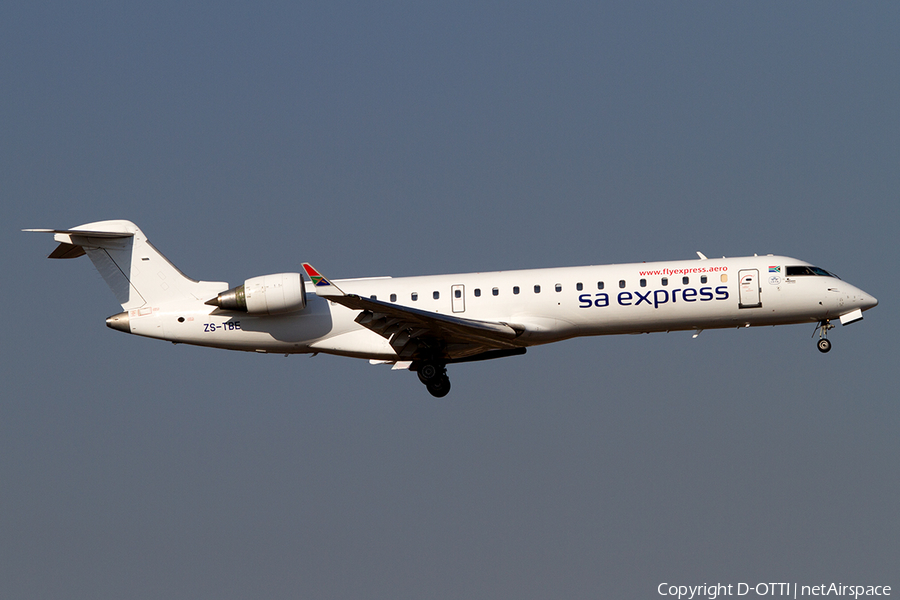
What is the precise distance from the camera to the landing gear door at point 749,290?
26225 mm

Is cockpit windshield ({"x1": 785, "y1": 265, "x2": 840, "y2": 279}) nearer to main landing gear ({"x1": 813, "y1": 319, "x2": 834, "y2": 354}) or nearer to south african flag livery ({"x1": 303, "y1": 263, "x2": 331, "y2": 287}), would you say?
main landing gear ({"x1": 813, "y1": 319, "x2": 834, "y2": 354})

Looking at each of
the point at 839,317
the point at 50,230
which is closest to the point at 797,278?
the point at 839,317

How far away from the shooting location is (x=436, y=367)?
26875 mm

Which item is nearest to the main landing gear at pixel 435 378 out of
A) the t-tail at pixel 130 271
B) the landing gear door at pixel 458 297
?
the landing gear door at pixel 458 297

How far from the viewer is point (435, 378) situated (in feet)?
88.2

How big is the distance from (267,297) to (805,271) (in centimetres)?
1347

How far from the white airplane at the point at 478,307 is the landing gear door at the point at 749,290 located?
25 millimetres

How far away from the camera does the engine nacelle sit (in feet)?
85.3

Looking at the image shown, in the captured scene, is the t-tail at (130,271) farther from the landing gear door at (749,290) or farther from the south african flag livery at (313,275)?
the landing gear door at (749,290)

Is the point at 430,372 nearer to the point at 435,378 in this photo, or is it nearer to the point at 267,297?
the point at 435,378

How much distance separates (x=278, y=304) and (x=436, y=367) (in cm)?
427

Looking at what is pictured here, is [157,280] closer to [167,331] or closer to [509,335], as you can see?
[167,331]

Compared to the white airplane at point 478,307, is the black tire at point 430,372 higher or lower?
lower

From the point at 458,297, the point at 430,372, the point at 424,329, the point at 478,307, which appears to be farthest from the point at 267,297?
the point at 478,307
